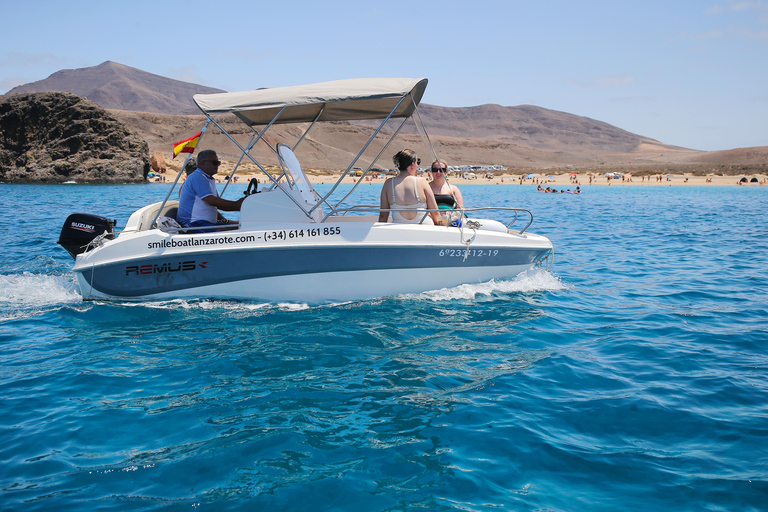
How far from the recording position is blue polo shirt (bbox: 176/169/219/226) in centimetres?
706

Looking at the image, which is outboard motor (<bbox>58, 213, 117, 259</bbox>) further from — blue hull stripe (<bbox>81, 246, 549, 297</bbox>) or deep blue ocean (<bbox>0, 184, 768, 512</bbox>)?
deep blue ocean (<bbox>0, 184, 768, 512</bbox>)

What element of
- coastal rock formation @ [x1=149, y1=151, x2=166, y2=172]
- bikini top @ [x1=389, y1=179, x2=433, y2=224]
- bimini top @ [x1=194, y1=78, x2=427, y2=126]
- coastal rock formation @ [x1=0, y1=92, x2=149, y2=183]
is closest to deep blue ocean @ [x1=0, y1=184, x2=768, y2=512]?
bikini top @ [x1=389, y1=179, x2=433, y2=224]

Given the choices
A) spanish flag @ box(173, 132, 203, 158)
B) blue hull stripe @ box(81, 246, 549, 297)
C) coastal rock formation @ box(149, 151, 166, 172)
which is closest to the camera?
spanish flag @ box(173, 132, 203, 158)

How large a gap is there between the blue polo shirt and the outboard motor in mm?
1241

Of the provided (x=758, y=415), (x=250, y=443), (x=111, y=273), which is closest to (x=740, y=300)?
(x=758, y=415)

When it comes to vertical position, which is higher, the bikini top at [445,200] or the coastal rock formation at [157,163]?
the coastal rock formation at [157,163]

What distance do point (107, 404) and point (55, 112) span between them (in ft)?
210

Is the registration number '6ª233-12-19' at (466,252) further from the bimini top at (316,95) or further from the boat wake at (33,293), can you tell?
the boat wake at (33,293)

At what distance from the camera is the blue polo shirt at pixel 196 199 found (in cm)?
706

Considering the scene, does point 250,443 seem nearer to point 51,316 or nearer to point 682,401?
point 682,401

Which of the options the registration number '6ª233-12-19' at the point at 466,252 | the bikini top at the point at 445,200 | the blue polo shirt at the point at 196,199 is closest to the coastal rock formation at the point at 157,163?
the blue polo shirt at the point at 196,199

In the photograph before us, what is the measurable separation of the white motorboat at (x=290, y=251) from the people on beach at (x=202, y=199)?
0.63 ft

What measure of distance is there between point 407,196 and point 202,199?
276 centimetres

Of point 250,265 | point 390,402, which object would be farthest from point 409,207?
point 390,402
